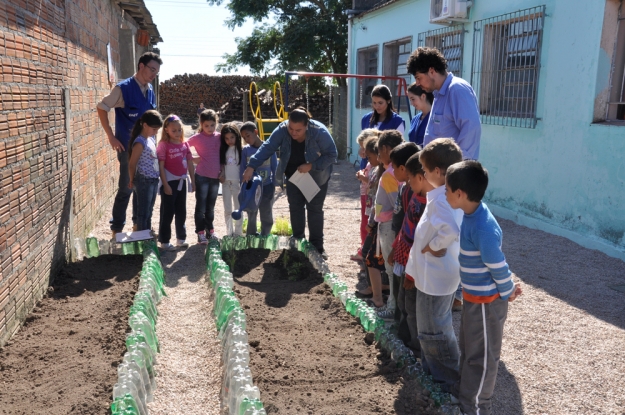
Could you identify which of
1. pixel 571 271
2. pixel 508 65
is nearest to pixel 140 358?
pixel 571 271

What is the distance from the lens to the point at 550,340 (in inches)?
162

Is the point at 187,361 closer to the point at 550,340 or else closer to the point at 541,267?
the point at 550,340

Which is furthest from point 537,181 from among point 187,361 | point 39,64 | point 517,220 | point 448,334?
point 39,64

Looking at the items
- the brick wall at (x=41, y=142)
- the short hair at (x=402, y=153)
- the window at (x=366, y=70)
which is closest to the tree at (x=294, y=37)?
the window at (x=366, y=70)

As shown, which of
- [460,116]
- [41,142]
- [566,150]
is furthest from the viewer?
[566,150]

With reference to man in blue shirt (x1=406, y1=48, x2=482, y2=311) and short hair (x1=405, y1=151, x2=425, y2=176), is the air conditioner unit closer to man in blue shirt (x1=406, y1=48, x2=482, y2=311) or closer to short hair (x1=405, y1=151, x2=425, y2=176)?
man in blue shirt (x1=406, y1=48, x2=482, y2=311)

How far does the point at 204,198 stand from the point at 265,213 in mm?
725

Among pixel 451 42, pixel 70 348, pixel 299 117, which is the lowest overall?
pixel 70 348

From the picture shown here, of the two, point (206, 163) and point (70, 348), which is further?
point (206, 163)

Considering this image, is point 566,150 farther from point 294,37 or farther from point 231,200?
point 294,37

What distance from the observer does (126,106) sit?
607cm

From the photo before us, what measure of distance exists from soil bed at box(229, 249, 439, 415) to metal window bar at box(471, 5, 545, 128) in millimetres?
4341

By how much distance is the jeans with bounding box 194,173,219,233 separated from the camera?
648 centimetres

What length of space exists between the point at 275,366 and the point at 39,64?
299 cm
